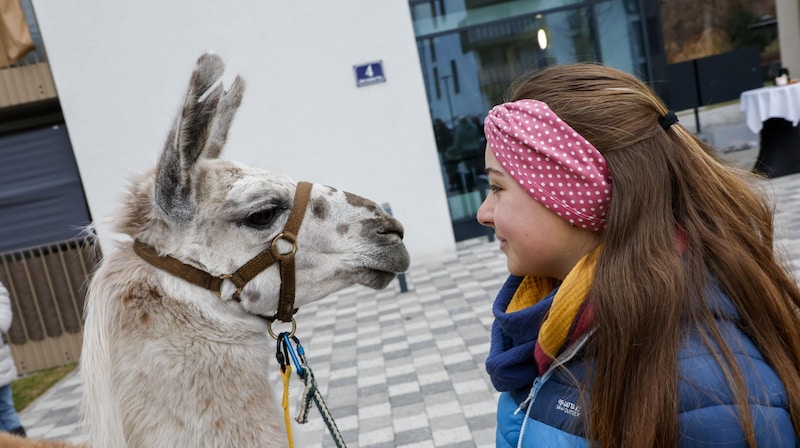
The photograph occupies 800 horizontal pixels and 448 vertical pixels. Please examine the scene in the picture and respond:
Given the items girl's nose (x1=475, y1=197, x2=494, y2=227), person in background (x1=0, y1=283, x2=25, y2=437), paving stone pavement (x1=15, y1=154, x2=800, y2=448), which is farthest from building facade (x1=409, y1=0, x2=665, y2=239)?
girl's nose (x1=475, y1=197, x2=494, y2=227)

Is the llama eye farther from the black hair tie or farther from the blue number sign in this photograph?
the blue number sign

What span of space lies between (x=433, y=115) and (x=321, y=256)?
23.8 feet

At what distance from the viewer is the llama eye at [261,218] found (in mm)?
1529

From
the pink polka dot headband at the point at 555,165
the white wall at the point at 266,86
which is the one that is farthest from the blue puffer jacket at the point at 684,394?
the white wall at the point at 266,86

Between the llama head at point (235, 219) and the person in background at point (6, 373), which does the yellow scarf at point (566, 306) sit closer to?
the llama head at point (235, 219)

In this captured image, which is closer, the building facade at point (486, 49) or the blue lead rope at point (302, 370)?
the blue lead rope at point (302, 370)

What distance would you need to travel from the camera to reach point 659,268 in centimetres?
96

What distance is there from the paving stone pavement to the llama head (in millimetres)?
433

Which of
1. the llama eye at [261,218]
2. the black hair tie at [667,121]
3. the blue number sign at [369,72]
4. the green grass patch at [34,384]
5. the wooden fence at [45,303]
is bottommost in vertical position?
the green grass patch at [34,384]

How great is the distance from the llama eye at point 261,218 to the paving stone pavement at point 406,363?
21.1 inches

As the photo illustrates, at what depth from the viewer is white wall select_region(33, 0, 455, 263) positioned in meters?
6.93

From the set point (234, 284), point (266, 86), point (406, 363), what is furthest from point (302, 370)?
point (266, 86)

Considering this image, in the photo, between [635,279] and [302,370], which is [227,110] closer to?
[302,370]

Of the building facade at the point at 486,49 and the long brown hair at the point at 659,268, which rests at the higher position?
the building facade at the point at 486,49
